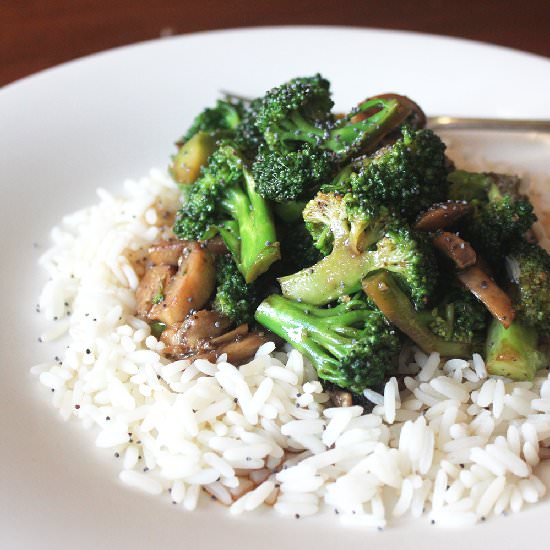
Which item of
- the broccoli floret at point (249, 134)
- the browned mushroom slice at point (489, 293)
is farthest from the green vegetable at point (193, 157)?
the browned mushroom slice at point (489, 293)

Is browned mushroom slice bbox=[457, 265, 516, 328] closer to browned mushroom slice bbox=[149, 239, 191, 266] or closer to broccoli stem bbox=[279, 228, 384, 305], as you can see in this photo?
broccoli stem bbox=[279, 228, 384, 305]

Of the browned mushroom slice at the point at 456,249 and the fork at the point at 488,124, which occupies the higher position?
the fork at the point at 488,124

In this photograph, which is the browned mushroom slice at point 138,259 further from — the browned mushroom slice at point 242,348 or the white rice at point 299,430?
the browned mushroom slice at point 242,348

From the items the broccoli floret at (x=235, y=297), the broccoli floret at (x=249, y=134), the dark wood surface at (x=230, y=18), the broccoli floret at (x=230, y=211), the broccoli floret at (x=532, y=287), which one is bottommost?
the broccoli floret at (x=532, y=287)

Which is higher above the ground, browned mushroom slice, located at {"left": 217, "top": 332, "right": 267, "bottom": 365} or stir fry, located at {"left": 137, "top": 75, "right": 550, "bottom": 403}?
stir fry, located at {"left": 137, "top": 75, "right": 550, "bottom": 403}

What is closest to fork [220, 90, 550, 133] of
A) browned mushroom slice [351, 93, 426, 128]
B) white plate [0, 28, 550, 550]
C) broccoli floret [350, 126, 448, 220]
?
white plate [0, 28, 550, 550]

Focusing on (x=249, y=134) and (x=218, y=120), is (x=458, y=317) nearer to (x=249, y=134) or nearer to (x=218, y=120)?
(x=249, y=134)

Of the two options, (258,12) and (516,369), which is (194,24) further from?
(516,369)

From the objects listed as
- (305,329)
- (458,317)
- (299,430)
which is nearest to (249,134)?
(305,329)
